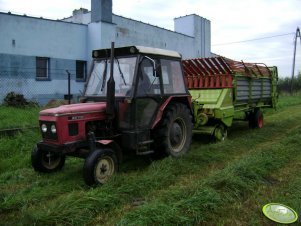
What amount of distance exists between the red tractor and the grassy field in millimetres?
307

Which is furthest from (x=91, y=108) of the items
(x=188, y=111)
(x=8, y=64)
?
(x=8, y=64)

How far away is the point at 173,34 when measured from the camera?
2416 centimetres

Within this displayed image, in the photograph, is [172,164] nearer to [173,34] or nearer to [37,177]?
[37,177]

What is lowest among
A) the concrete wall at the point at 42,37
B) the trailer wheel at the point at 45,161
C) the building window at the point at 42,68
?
the trailer wheel at the point at 45,161

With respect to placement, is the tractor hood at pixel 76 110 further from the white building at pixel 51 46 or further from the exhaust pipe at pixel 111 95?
the white building at pixel 51 46

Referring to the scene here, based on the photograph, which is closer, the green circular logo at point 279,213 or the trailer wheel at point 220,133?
the green circular logo at point 279,213

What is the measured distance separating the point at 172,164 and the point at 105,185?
1.53 metres

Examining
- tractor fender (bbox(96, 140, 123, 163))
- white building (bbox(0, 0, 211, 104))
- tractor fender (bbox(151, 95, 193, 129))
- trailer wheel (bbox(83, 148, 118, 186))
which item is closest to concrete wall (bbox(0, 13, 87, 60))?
white building (bbox(0, 0, 211, 104))

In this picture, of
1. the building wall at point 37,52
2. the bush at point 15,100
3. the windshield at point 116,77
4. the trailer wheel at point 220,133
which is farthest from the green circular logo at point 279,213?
the building wall at point 37,52

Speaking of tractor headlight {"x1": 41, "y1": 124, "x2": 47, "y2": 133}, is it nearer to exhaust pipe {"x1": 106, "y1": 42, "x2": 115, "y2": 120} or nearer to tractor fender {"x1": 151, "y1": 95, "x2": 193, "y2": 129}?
exhaust pipe {"x1": 106, "y1": 42, "x2": 115, "y2": 120}

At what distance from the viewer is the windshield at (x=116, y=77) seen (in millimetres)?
6086

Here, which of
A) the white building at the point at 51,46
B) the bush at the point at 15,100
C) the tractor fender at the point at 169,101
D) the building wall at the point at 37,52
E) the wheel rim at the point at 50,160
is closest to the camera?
the wheel rim at the point at 50,160

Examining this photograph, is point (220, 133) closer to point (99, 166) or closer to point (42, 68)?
point (99, 166)

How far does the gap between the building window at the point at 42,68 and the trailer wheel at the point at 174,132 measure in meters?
10.8
